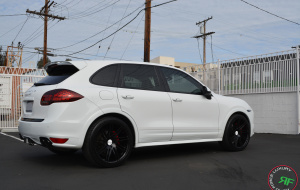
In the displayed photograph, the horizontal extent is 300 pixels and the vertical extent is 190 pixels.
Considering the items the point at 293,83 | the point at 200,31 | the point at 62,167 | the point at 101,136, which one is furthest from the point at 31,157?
the point at 200,31

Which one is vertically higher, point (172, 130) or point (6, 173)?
point (172, 130)

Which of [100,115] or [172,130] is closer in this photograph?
[100,115]

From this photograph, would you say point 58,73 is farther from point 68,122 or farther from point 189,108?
point 189,108

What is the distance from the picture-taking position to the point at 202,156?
580 cm

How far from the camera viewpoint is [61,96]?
4.37m

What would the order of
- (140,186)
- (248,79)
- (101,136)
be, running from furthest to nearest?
(248,79)
(101,136)
(140,186)

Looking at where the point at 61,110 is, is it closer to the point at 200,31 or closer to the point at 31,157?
the point at 31,157

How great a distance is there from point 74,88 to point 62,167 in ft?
4.27

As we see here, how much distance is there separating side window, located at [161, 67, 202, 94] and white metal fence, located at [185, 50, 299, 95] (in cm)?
522

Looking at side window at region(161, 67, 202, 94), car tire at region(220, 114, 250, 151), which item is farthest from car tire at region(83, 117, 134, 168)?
car tire at region(220, 114, 250, 151)

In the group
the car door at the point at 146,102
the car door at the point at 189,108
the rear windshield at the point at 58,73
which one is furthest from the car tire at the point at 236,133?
the rear windshield at the point at 58,73

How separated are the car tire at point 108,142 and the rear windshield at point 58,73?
89 cm

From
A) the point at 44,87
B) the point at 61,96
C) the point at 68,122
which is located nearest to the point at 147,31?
the point at 44,87

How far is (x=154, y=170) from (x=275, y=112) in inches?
276
